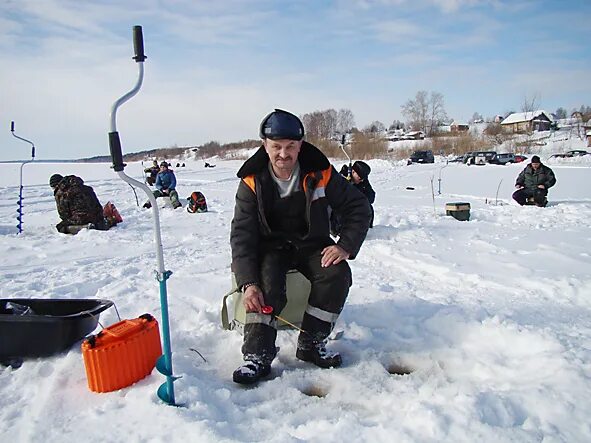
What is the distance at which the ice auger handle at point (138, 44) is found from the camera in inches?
67.8

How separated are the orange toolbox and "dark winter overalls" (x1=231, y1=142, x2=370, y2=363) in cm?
48

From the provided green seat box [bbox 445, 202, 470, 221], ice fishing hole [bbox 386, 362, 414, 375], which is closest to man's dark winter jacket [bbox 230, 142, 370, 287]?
ice fishing hole [bbox 386, 362, 414, 375]

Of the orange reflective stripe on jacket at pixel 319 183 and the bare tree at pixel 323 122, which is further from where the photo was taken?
the bare tree at pixel 323 122

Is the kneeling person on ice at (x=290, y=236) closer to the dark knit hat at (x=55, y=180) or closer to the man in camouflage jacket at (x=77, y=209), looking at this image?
the man in camouflage jacket at (x=77, y=209)

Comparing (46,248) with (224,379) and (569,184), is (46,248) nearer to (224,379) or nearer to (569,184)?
(224,379)

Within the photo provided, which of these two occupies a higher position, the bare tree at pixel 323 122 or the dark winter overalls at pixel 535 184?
the bare tree at pixel 323 122

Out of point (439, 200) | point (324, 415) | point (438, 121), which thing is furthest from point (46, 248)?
point (438, 121)

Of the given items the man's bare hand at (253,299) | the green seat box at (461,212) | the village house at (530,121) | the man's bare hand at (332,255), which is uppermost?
the village house at (530,121)

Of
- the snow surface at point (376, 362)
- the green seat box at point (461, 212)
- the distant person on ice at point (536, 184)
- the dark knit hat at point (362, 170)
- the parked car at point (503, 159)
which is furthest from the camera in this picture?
the parked car at point (503, 159)

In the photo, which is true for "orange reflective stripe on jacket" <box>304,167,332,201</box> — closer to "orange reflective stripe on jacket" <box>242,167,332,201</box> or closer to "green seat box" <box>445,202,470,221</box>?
"orange reflective stripe on jacket" <box>242,167,332,201</box>

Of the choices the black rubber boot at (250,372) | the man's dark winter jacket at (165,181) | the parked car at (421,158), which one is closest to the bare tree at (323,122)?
the parked car at (421,158)

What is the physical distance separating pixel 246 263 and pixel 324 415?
0.80 meters

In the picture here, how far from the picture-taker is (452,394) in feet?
5.86

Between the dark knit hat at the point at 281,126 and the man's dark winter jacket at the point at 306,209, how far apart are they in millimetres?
165
